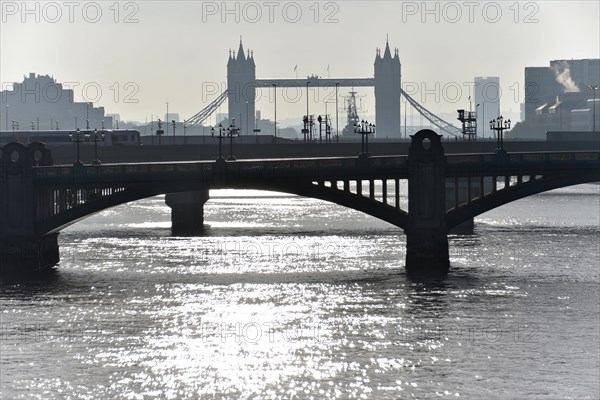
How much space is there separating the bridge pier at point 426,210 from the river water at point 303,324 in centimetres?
217

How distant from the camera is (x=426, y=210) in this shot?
4528 inches

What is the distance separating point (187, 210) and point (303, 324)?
290ft

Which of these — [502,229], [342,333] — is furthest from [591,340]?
[502,229]

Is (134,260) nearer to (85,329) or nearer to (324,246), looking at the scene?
(324,246)

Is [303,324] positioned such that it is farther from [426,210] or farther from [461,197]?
[461,197]

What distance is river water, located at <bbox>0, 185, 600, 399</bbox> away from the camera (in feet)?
221

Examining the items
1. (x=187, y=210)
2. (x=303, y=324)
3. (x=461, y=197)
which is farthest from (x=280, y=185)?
(x=187, y=210)

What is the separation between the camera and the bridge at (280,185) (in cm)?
11406

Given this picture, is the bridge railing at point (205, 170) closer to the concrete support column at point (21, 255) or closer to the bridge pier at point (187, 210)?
the concrete support column at point (21, 255)

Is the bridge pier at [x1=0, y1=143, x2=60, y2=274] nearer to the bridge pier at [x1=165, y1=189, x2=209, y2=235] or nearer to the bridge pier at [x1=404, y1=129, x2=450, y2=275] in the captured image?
the bridge pier at [x1=404, y1=129, x2=450, y2=275]

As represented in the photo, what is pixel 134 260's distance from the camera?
121812 mm

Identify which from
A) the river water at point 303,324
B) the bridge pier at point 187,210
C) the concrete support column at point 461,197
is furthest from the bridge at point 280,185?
the bridge pier at point 187,210

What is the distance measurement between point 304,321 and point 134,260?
130 feet

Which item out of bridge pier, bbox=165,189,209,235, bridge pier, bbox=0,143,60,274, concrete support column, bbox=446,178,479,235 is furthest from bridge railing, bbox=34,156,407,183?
bridge pier, bbox=165,189,209,235
